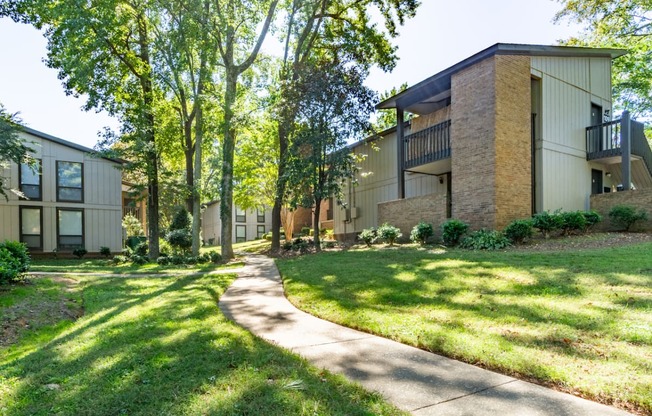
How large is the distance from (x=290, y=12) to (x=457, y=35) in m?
7.71

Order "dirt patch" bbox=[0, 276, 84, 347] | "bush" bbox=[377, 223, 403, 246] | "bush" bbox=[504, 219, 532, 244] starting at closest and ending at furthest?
"dirt patch" bbox=[0, 276, 84, 347]
"bush" bbox=[504, 219, 532, 244]
"bush" bbox=[377, 223, 403, 246]

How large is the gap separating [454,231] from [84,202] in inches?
754

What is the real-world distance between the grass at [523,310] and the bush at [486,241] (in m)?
1.79

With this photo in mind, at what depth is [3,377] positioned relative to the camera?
3492mm

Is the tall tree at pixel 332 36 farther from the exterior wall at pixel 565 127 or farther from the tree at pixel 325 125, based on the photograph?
the exterior wall at pixel 565 127

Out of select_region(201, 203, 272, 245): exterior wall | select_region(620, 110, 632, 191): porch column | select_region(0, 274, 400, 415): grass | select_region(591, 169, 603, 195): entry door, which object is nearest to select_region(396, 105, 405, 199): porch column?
select_region(591, 169, 603, 195): entry door

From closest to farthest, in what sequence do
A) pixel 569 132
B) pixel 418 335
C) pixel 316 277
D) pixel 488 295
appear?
pixel 418 335, pixel 488 295, pixel 316 277, pixel 569 132

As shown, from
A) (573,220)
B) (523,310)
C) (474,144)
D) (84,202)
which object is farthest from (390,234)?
(84,202)

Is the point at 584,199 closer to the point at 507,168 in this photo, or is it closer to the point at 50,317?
the point at 507,168

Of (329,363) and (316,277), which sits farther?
(316,277)

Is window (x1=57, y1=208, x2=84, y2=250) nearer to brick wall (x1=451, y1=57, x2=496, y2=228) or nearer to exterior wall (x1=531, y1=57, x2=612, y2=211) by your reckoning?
brick wall (x1=451, y1=57, x2=496, y2=228)

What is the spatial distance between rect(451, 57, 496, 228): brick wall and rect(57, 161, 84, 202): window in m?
19.1

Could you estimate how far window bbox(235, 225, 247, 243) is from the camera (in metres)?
37.3

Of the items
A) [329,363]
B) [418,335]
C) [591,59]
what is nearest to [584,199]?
[591,59]
